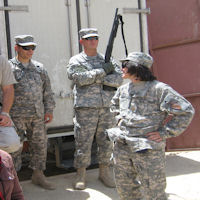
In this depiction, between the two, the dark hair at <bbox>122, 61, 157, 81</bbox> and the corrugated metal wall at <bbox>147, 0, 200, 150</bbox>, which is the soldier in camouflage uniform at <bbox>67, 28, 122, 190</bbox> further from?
the corrugated metal wall at <bbox>147, 0, 200, 150</bbox>

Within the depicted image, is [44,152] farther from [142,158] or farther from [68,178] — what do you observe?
[142,158]

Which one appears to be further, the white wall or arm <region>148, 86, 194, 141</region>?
the white wall

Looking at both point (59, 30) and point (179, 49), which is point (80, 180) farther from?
point (179, 49)

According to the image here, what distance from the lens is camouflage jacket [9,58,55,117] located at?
3.75m

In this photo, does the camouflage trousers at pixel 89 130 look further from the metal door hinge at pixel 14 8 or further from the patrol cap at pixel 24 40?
the metal door hinge at pixel 14 8

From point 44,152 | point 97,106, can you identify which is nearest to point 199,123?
point 97,106

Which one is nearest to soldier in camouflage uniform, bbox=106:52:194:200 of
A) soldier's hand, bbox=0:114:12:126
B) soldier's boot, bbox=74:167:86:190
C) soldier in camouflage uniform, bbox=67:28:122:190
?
soldier's hand, bbox=0:114:12:126

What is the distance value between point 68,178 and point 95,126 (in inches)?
32.7

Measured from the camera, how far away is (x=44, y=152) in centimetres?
393

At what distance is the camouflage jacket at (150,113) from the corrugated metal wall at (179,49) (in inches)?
128

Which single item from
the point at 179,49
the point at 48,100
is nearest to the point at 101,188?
the point at 48,100

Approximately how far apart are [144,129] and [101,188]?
1.50m

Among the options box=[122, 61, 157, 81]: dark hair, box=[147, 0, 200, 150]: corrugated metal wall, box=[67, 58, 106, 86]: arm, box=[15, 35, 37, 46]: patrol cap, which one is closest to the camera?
box=[122, 61, 157, 81]: dark hair

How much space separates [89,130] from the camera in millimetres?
3945
